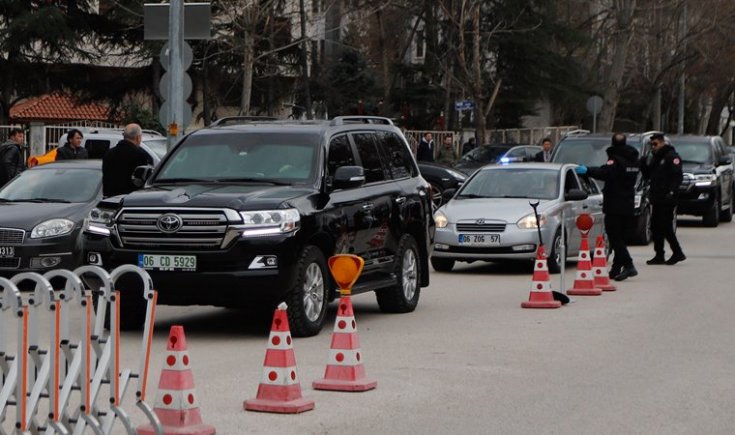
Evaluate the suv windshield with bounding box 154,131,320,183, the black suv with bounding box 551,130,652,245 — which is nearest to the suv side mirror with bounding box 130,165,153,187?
the suv windshield with bounding box 154,131,320,183

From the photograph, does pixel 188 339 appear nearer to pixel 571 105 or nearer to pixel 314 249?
pixel 314 249

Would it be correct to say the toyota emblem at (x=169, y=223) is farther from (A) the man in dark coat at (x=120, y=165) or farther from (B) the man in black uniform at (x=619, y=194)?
(B) the man in black uniform at (x=619, y=194)

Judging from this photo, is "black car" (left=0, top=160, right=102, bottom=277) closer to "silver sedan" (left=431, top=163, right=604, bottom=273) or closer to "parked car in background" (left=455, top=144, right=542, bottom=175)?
"silver sedan" (left=431, top=163, right=604, bottom=273)

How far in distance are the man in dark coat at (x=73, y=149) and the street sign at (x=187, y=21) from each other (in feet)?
6.28

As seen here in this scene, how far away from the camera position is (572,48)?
5859 centimetres

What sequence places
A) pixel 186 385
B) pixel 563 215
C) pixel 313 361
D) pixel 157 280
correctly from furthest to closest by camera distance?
pixel 563 215 < pixel 157 280 < pixel 313 361 < pixel 186 385

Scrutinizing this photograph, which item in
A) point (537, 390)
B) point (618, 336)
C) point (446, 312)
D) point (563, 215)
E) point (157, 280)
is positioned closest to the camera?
point (537, 390)

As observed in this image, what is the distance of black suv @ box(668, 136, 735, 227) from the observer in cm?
3097

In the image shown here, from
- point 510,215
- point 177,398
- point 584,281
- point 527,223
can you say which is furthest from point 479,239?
point 177,398

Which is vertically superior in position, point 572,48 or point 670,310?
point 572,48

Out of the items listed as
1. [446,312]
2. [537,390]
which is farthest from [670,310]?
[537,390]

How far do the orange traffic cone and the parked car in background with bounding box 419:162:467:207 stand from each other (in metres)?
16.9

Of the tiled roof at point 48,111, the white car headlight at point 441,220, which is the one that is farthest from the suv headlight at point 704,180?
the tiled roof at point 48,111

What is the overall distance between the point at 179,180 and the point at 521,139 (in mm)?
45061
